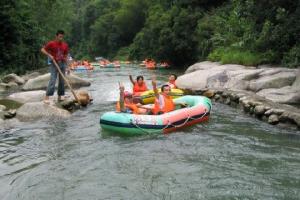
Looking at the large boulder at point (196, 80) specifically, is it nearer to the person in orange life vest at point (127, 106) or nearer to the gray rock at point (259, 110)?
the gray rock at point (259, 110)

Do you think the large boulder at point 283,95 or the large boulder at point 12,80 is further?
the large boulder at point 12,80

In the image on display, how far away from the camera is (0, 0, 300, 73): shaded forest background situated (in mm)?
15398

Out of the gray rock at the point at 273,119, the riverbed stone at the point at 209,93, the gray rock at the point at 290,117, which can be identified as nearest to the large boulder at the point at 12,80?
the riverbed stone at the point at 209,93

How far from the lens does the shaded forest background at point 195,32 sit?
1540cm

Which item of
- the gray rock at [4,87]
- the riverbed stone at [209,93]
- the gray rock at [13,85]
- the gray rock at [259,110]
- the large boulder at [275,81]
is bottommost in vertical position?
the gray rock at [13,85]

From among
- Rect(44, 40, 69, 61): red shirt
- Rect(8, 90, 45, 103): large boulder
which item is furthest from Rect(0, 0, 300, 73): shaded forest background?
Rect(8, 90, 45, 103): large boulder

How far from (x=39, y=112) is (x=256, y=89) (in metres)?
6.63

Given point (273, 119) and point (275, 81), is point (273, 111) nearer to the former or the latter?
point (273, 119)

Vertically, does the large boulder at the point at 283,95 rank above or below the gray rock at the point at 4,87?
above

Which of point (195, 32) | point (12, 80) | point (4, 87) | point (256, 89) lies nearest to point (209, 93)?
point (256, 89)

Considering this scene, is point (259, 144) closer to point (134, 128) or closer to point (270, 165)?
point (270, 165)

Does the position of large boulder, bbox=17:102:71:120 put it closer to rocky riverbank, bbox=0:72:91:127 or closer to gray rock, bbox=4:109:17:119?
rocky riverbank, bbox=0:72:91:127

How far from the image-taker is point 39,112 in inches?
452

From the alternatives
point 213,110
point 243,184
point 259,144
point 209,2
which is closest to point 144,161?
point 243,184
